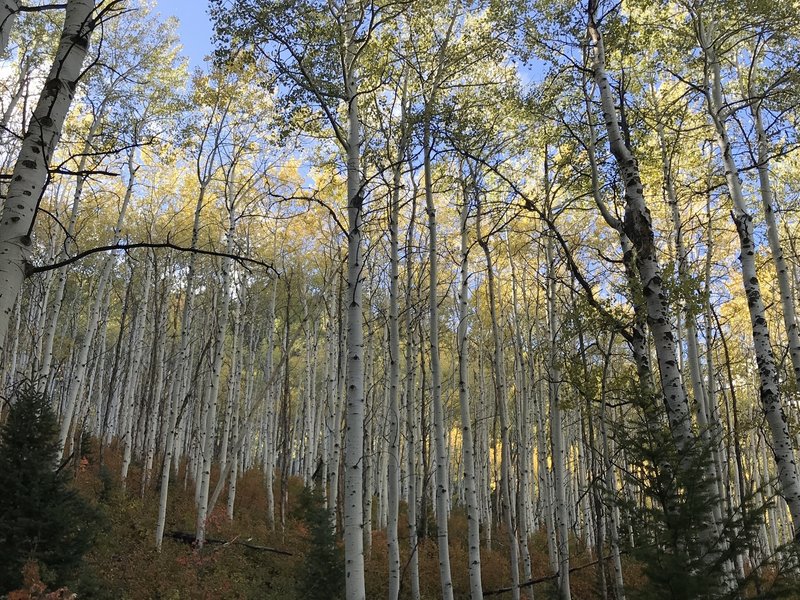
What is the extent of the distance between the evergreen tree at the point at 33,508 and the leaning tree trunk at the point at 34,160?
4.42 metres

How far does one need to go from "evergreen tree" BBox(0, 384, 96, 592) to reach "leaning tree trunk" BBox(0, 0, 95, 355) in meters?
4.42

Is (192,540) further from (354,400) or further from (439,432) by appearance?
(354,400)

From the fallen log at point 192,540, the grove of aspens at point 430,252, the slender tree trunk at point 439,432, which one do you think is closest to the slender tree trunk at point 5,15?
the grove of aspens at point 430,252

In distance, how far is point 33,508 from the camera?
5.88m

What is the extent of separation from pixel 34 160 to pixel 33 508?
17.7 feet

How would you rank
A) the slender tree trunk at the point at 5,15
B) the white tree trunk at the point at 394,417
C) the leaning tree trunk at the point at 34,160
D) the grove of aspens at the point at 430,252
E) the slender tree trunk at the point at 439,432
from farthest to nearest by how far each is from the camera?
the slender tree trunk at the point at 439,432
the white tree trunk at the point at 394,417
the grove of aspens at the point at 430,252
the slender tree trunk at the point at 5,15
the leaning tree trunk at the point at 34,160

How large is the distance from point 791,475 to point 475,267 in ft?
37.0

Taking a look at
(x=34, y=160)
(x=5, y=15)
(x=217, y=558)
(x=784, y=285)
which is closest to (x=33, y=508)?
(x=217, y=558)

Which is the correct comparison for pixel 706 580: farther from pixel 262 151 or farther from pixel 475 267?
pixel 475 267

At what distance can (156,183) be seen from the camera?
49.4 ft

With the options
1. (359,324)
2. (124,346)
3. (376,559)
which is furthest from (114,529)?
(124,346)

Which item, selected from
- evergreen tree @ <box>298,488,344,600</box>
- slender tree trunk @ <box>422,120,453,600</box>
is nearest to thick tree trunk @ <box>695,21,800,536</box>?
slender tree trunk @ <box>422,120,453,600</box>

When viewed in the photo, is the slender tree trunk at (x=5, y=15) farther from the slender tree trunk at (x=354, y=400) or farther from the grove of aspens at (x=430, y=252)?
the slender tree trunk at (x=354, y=400)

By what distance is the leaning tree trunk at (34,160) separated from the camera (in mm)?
2133
